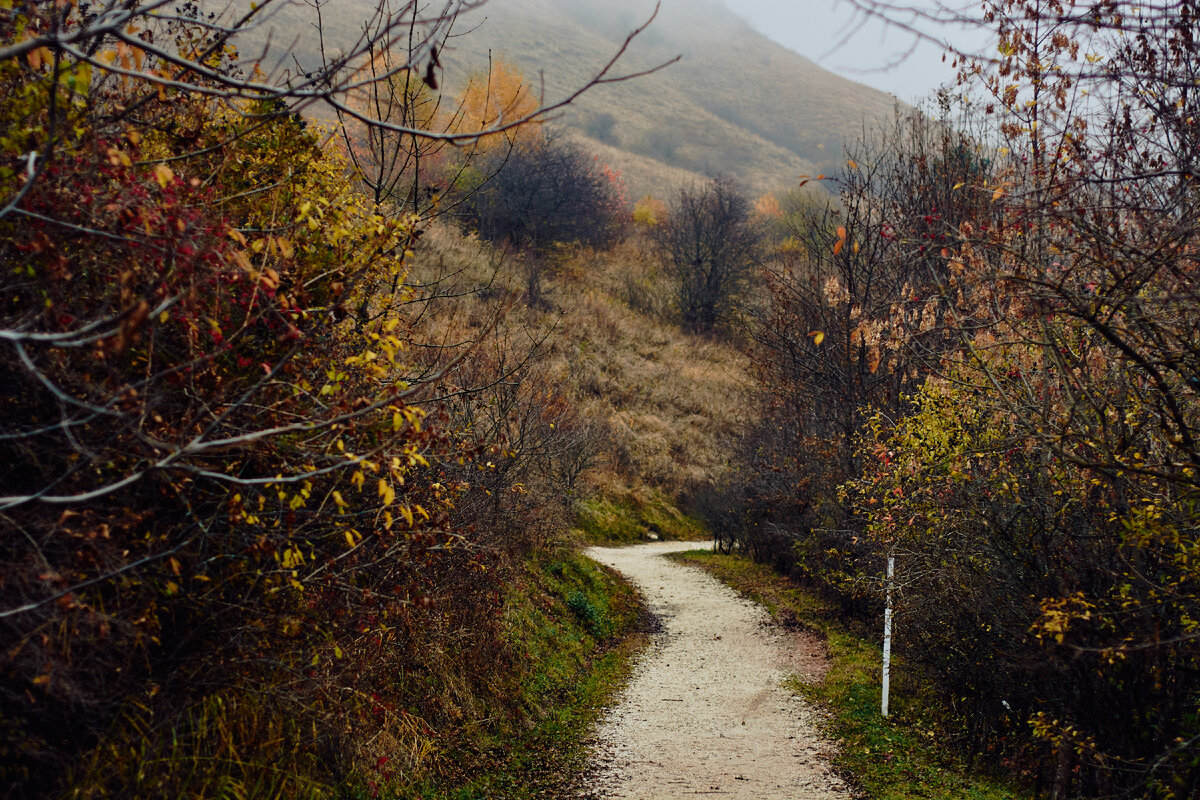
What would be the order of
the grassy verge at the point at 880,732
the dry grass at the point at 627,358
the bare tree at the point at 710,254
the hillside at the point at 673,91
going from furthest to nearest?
the hillside at the point at 673,91 < the bare tree at the point at 710,254 < the dry grass at the point at 627,358 < the grassy verge at the point at 880,732

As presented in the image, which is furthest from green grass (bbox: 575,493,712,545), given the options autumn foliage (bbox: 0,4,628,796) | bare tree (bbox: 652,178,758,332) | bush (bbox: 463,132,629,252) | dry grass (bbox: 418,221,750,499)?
autumn foliage (bbox: 0,4,628,796)

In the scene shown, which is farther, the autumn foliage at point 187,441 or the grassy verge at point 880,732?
the grassy verge at point 880,732

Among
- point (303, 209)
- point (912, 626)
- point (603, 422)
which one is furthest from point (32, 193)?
point (603, 422)

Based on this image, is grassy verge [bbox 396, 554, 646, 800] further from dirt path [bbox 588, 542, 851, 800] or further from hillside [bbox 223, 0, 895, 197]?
hillside [bbox 223, 0, 895, 197]

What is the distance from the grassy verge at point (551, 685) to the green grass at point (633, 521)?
908 cm

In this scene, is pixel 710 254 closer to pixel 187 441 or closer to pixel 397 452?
pixel 397 452

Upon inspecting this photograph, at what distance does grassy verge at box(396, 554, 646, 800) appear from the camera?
256 inches

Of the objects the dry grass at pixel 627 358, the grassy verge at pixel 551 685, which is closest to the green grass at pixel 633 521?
the dry grass at pixel 627 358

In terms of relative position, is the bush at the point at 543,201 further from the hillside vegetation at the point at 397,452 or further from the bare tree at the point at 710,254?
the hillside vegetation at the point at 397,452

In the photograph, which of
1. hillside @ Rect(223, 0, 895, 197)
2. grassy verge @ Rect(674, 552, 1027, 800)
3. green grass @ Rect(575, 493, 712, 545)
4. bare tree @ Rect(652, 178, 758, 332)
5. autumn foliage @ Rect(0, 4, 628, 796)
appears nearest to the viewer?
autumn foliage @ Rect(0, 4, 628, 796)

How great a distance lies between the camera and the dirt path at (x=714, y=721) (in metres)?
6.71

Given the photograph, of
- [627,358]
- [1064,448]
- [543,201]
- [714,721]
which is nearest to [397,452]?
[1064,448]

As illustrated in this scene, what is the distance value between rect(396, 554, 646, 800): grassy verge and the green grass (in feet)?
29.8

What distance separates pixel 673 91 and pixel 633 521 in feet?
284
